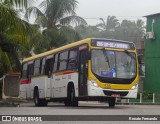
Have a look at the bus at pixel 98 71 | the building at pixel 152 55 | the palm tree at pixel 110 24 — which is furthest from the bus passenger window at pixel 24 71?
the palm tree at pixel 110 24

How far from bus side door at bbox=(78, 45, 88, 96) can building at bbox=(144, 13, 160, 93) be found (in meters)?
18.6

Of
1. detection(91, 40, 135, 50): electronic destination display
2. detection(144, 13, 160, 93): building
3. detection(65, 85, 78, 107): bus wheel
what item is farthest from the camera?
detection(144, 13, 160, 93): building

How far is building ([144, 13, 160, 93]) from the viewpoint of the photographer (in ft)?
125

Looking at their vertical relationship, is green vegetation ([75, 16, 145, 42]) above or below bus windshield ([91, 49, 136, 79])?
above

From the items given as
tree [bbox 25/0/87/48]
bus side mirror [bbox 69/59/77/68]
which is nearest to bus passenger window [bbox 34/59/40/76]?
bus side mirror [bbox 69/59/77/68]

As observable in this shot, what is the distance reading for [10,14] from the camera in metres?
20.0

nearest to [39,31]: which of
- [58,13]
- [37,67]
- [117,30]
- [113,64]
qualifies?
[58,13]

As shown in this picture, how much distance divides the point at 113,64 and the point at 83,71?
1364mm

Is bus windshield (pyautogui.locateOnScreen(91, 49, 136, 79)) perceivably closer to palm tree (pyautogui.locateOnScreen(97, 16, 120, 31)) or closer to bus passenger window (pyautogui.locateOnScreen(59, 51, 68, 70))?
bus passenger window (pyautogui.locateOnScreen(59, 51, 68, 70))

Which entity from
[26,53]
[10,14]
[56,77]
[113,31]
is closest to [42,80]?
[56,77]

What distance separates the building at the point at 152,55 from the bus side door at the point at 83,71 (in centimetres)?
1858

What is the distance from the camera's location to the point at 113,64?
20094 mm

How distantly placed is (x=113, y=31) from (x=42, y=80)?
6768 centimetres

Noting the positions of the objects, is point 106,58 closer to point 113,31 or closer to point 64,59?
point 64,59
